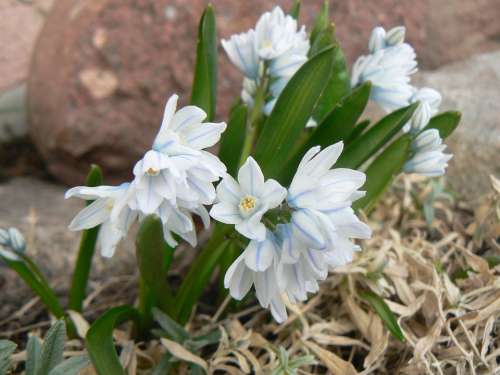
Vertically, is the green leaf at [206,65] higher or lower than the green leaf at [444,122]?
higher

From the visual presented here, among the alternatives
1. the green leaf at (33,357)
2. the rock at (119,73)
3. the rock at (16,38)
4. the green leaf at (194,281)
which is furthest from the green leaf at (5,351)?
the rock at (16,38)

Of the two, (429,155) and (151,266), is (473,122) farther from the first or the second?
(151,266)

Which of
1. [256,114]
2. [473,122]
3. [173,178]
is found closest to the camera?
[173,178]

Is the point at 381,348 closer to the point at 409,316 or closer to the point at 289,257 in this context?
the point at 409,316

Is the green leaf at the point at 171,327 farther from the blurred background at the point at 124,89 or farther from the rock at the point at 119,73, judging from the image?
the rock at the point at 119,73

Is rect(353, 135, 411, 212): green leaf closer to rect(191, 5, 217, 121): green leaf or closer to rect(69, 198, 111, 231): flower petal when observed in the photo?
rect(191, 5, 217, 121): green leaf

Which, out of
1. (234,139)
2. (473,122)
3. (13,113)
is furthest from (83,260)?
(473,122)
